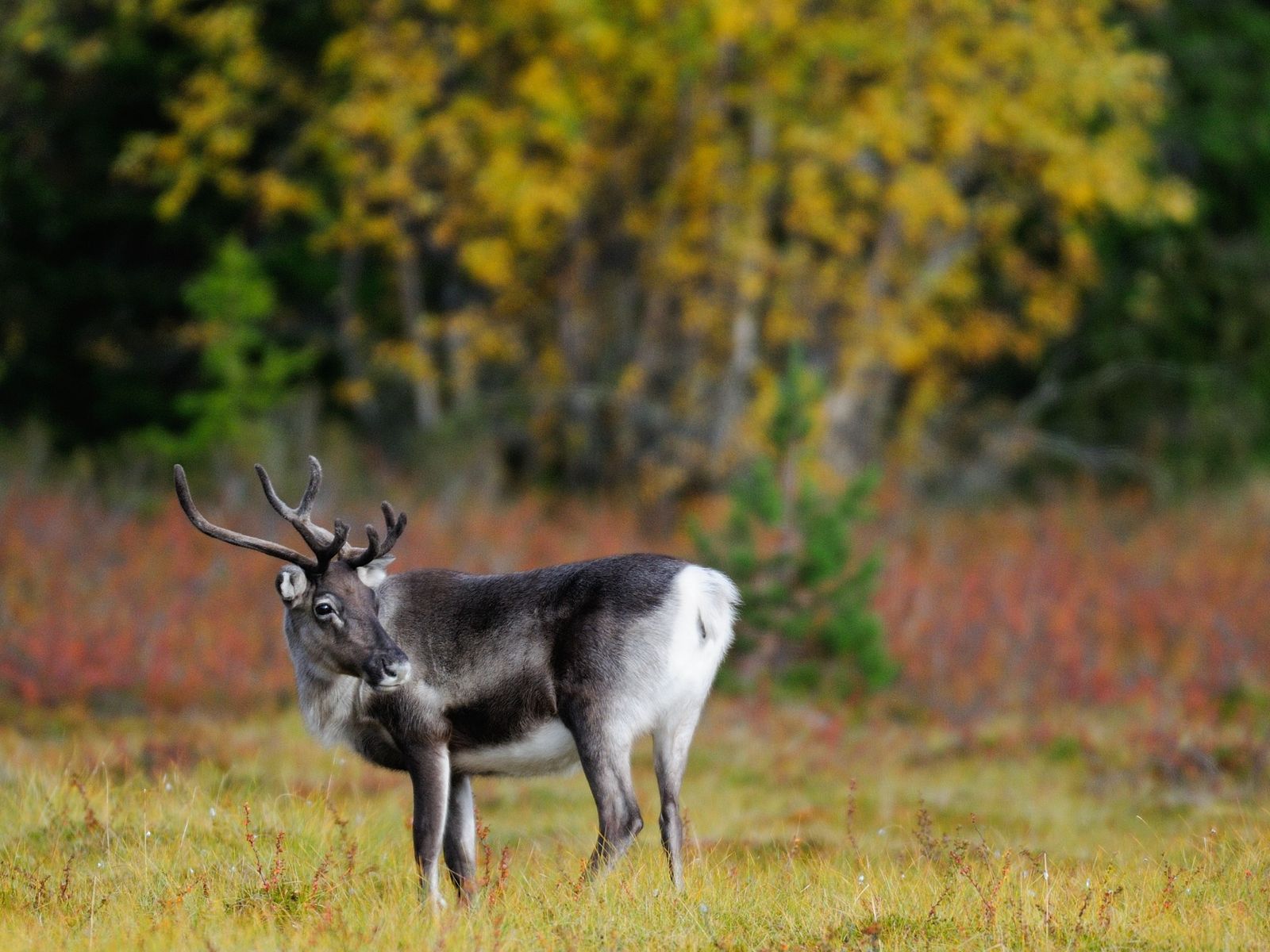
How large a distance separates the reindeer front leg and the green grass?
0.13m

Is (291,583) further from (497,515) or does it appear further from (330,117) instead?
(330,117)

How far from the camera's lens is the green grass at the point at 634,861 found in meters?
5.42

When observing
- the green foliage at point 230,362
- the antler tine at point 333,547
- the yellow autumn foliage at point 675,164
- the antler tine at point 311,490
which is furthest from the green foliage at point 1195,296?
the antler tine at point 333,547

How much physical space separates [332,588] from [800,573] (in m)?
6.09

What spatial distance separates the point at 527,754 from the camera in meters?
6.50

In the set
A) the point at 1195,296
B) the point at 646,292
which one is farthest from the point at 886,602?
the point at 1195,296

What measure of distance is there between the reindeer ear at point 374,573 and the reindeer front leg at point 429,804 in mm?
747

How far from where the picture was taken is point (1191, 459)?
2009 cm

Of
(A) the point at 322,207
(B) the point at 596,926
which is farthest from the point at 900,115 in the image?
(B) the point at 596,926

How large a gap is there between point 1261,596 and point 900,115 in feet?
19.3

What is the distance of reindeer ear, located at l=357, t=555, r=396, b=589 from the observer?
6750mm

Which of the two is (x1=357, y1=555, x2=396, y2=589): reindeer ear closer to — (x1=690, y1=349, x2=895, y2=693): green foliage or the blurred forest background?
(x1=690, y1=349, x2=895, y2=693): green foliage

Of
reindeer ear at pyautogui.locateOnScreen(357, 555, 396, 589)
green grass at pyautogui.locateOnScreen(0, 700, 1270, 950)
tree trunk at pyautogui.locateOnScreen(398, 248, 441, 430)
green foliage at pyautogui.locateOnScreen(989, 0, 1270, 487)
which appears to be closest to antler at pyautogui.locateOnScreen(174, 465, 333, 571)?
reindeer ear at pyautogui.locateOnScreen(357, 555, 396, 589)

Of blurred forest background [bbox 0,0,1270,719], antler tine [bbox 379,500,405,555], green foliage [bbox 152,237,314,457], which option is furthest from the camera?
green foliage [bbox 152,237,314,457]
